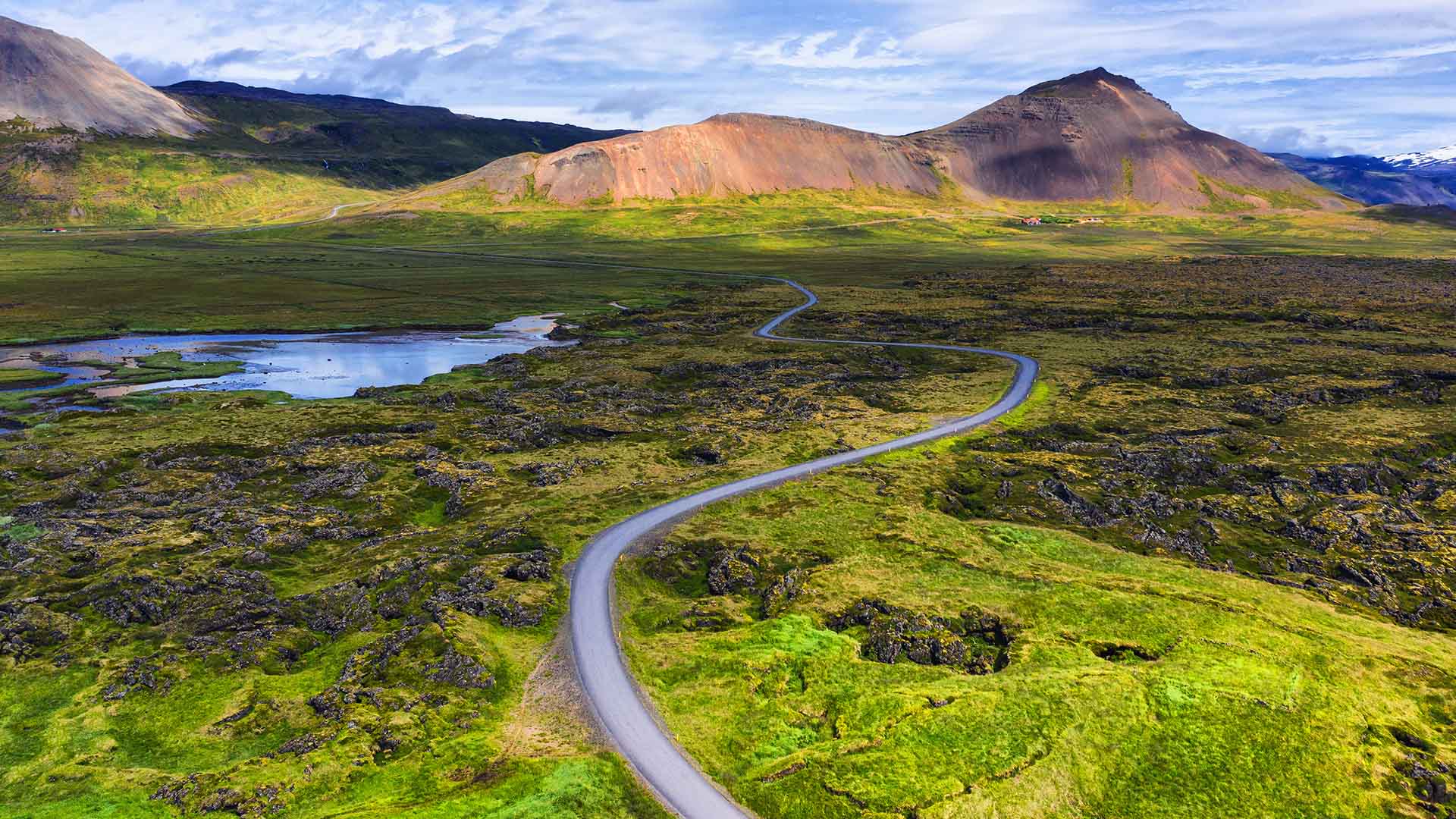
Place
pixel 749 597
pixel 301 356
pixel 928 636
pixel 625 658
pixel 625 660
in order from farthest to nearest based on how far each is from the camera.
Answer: pixel 301 356 → pixel 749 597 → pixel 928 636 → pixel 625 658 → pixel 625 660

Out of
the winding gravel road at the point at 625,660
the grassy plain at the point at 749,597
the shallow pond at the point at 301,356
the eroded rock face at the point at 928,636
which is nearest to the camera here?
the winding gravel road at the point at 625,660

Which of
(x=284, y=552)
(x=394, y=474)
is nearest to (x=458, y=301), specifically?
(x=394, y=474)

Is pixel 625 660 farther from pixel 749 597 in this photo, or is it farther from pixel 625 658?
pixel 749 597

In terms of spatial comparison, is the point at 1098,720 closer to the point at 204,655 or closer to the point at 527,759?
the point at 527,759

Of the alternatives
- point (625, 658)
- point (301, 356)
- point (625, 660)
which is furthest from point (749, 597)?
point (301, 356)

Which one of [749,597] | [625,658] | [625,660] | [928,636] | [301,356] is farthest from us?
[301,356]

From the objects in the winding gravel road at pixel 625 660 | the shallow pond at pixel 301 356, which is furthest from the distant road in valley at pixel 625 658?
the shallow pond at pixel 301 356

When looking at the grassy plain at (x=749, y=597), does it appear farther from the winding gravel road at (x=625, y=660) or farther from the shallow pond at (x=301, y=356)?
the shallow pond at (x=301, y=356)
